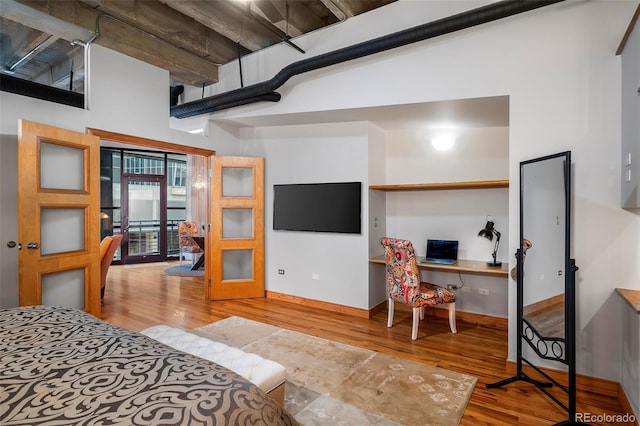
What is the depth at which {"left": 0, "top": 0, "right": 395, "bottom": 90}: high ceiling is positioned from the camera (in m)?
3.23

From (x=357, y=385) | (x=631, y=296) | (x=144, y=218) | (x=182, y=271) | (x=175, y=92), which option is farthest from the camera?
(x=144, y=218)

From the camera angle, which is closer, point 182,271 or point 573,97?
point 573,97

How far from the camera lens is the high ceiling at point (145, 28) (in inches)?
127

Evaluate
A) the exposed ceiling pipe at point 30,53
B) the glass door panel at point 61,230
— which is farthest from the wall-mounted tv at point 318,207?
the exposed ceiling pipe at point 30,53

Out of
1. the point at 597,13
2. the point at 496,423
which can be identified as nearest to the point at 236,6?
the point at 597,13

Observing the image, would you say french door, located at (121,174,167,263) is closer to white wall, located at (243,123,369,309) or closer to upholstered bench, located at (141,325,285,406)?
white wall, located at (243,123,369,309)

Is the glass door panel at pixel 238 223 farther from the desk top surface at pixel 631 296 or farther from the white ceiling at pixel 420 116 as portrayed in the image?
the desk top surface at pixel 631 296

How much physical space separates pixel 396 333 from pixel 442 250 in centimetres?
124

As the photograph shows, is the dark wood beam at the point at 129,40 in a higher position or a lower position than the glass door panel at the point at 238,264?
higher

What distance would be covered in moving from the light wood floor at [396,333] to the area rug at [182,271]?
2.45ft

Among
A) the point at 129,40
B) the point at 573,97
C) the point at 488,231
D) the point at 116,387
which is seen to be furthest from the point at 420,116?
the point at 116,387

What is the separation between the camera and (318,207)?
460 centimetres

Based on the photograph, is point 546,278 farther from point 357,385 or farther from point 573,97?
point 357,385

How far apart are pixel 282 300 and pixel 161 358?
3649mm
